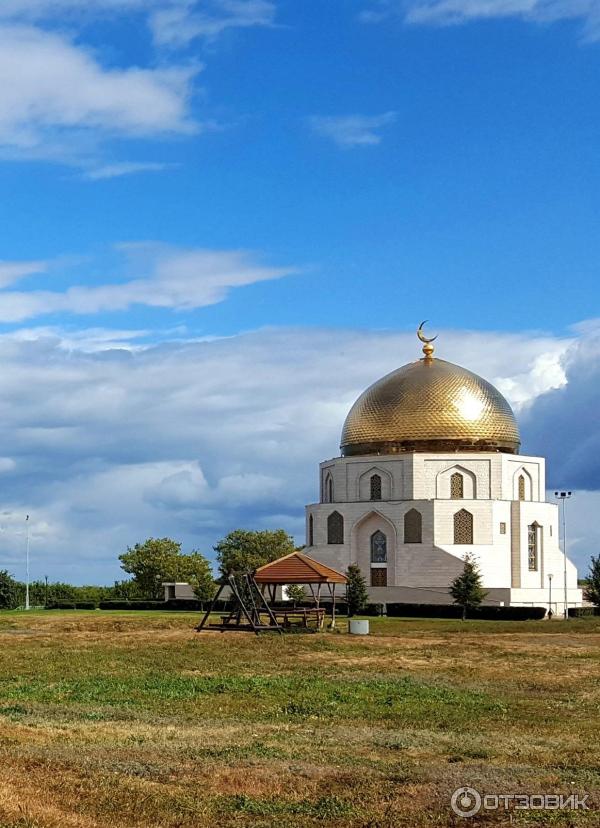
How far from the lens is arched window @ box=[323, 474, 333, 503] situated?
66.2 m

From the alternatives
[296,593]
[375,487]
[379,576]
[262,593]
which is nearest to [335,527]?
[375,487]

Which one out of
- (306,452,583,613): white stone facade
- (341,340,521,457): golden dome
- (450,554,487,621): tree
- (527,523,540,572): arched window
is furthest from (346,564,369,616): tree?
(527,523,540,572): arched window

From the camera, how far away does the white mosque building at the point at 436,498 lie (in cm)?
6056

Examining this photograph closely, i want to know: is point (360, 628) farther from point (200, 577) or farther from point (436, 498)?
point (200, 577)

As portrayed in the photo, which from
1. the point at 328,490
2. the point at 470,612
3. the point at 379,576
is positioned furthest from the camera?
the point at 328,490

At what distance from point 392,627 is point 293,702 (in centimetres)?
2288

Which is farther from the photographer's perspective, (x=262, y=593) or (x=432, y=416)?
(x=432, y=416)

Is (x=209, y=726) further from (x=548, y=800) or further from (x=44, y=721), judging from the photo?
(x=548, y=800)

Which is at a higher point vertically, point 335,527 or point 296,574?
point 335,527

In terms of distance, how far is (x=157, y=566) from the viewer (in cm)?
7075

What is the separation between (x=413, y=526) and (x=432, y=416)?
240 inches

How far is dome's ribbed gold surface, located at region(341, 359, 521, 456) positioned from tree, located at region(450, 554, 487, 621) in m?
9.68

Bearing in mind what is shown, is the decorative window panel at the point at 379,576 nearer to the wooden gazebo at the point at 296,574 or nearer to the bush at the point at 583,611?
the bush at the point at 583,611

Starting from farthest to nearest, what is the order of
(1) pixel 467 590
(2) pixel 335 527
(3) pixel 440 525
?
(2) pixel 335 527, (3) pixel 440 525, (1) pixel 467 590
